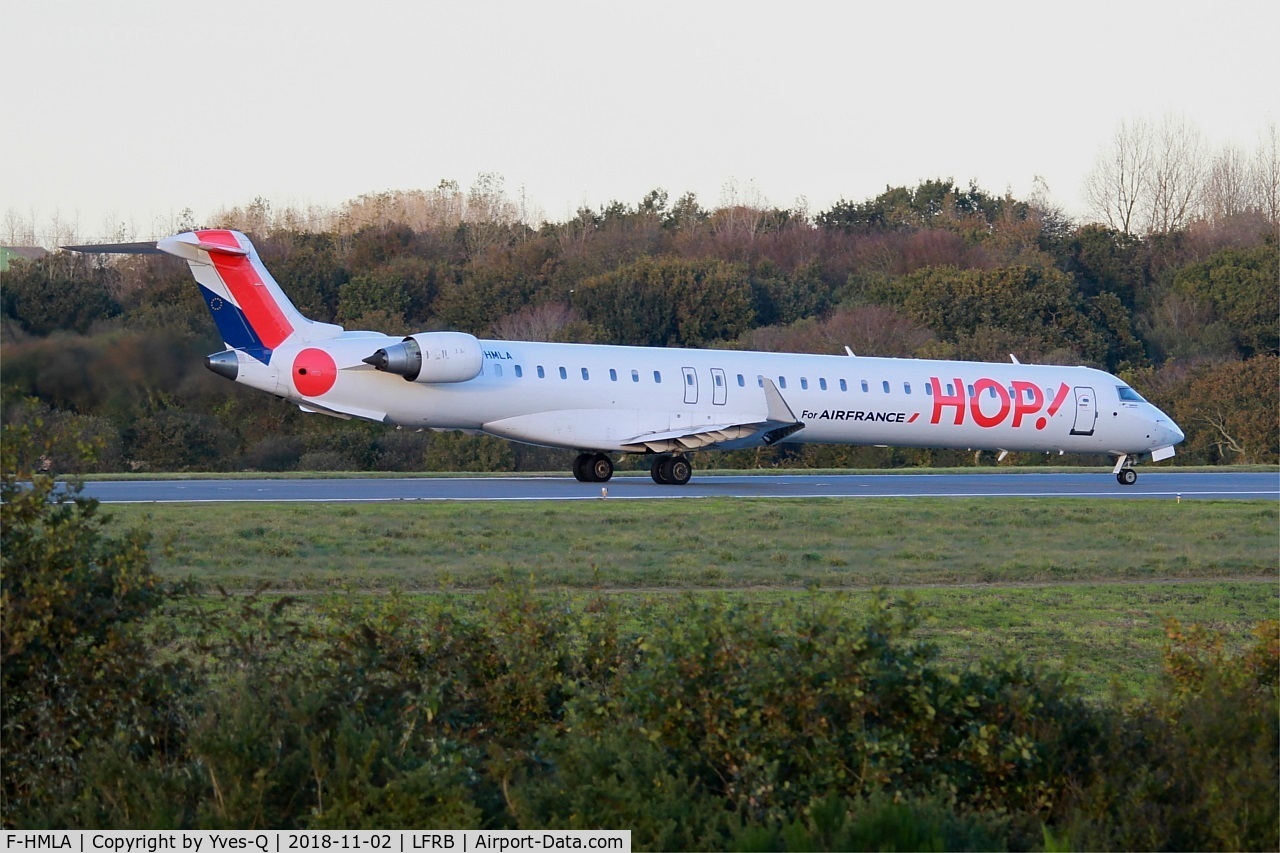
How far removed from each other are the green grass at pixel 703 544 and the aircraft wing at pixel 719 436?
4.35 meters

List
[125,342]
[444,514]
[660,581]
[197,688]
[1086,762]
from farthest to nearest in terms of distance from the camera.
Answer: [125,342] < [444,514] < [660,581] < [197,688] < [1086,762]

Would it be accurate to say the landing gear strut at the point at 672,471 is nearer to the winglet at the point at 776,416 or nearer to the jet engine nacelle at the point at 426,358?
the winglet at the point at 776,416

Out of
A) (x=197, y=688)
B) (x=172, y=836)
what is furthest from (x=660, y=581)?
(x=172, y=836)

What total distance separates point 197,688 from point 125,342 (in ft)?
50.7

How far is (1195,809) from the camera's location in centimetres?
642

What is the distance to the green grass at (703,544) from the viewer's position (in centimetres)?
1444

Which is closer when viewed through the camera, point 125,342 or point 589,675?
point 589,675

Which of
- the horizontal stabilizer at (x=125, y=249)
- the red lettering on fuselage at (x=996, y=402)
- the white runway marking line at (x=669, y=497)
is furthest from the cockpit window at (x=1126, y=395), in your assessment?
the horizontal stabilizer at (x=125, y=249)

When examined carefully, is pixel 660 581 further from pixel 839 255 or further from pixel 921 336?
pixel 839 255

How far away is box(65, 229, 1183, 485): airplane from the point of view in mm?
24875

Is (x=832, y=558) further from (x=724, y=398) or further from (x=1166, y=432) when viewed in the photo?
(x=1166, y=432)

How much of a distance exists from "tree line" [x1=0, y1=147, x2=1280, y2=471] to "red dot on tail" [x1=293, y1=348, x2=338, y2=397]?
1.47m
